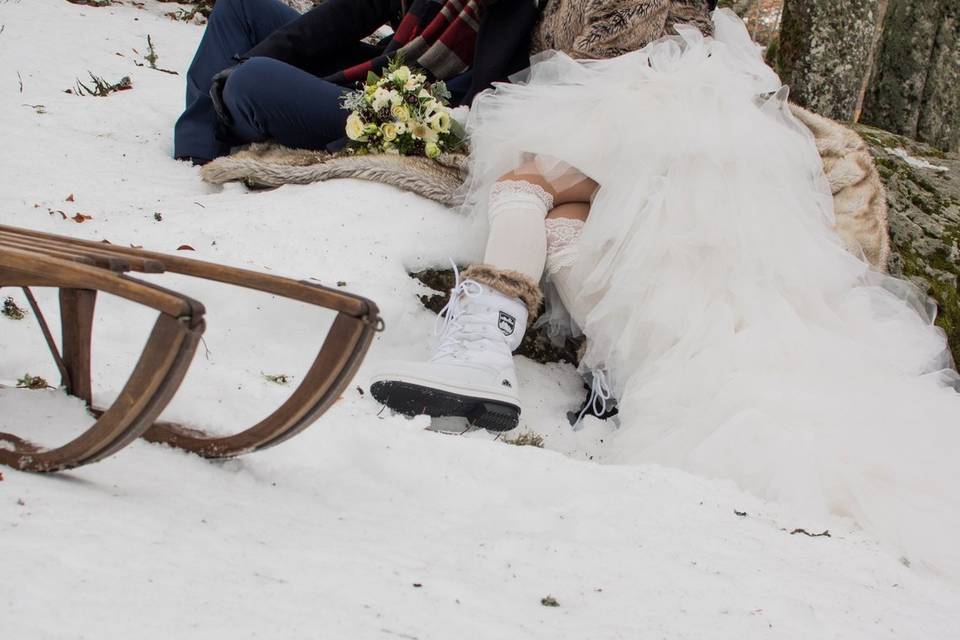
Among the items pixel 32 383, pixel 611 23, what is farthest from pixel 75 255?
pixel 611 23

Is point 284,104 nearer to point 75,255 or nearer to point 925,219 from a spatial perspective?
point 75,255

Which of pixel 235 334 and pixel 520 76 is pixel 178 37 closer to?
pixel 520 76

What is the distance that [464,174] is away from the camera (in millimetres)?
3281

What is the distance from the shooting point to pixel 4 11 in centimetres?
554

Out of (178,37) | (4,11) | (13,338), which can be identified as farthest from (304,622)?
(178,37)

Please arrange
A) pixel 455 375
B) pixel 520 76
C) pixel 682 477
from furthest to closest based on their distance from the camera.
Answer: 1. pixel 520 76
2. pixel 455 375
3. pixel 682 477

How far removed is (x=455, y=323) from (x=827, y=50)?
146 inches

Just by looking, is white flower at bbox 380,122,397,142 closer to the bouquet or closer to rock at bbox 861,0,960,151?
the bouquet

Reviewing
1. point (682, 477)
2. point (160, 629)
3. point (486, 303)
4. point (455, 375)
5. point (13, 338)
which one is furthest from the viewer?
point (486, 303)

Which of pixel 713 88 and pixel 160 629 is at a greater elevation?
pixel 713 88

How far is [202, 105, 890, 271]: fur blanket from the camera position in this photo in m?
3.00

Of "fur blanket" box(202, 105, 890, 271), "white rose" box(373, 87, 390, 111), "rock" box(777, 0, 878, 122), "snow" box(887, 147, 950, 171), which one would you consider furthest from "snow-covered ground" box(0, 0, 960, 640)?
"rock" box(777, 0, 878, 122)

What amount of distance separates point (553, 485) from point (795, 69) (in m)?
4.20

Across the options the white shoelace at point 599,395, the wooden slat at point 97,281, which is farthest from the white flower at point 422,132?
the wooden slat at point 97,281
